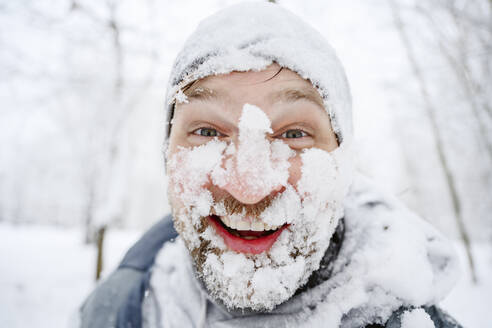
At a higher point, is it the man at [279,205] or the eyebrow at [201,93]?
the eyebrow at [201,93]

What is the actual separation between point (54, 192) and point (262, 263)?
4372cm

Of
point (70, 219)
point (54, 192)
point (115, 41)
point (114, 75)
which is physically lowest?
point (70, 219)

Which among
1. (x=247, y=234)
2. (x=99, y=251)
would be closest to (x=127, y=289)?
(x=247, y=234)

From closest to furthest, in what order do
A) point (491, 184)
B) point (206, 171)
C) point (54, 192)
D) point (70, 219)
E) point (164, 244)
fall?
point (206, 171), point (164, 244), point (491, 184), point (54, 192), point (70, 219)

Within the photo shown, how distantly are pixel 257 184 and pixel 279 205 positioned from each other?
0.12 meters

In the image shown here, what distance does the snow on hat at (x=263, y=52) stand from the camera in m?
1.06

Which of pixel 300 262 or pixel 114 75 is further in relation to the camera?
pixel 114 75

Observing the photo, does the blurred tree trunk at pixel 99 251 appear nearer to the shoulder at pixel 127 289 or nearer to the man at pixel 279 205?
the shoulder at pixel 127 289

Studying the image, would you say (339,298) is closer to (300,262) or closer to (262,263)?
(300,262)

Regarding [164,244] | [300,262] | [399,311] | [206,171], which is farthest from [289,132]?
[164,244]

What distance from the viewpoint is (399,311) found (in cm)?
89

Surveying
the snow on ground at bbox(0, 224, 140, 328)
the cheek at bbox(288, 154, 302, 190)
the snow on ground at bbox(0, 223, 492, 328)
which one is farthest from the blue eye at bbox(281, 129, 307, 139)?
the snow on ground at bbox(0, 224, 140, 328)

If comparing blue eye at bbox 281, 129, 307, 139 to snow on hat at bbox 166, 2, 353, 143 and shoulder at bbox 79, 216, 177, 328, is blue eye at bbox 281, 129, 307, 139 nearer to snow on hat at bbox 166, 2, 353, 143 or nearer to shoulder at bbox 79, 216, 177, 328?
snow on hat at bbox 166, 2, 353, 143

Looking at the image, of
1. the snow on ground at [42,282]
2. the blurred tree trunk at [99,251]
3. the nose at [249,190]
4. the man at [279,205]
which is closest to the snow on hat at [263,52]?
the man at [279,205]
